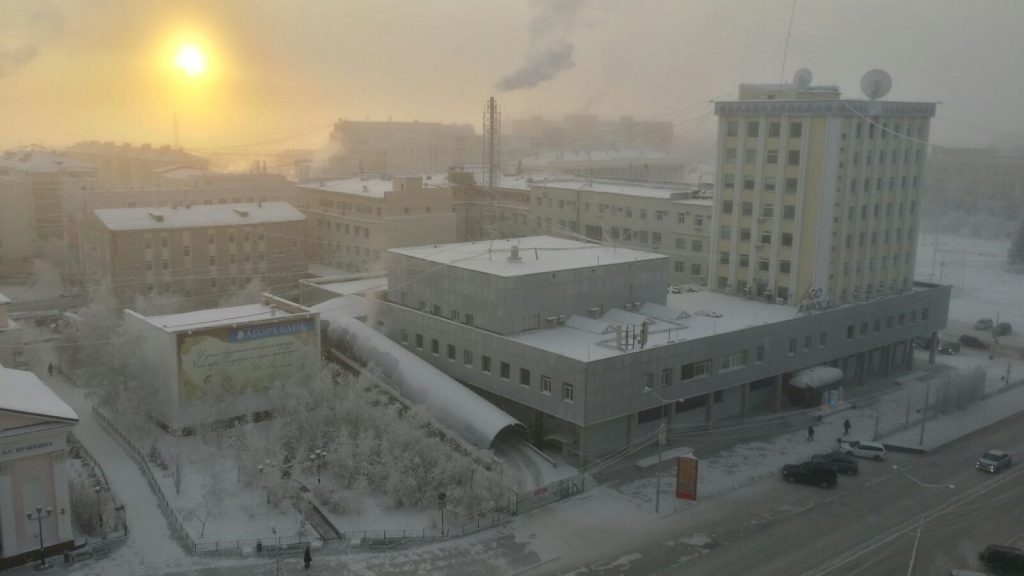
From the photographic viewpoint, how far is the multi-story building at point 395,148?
86188 mm

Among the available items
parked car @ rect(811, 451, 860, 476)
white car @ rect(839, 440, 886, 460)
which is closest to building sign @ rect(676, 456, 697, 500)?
parked car @ rect(811, 451, 860, 476)

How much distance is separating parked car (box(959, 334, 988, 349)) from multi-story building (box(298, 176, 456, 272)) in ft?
80.5

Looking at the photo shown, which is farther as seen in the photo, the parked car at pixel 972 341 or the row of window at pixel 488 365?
the parked car at pixel 972 341

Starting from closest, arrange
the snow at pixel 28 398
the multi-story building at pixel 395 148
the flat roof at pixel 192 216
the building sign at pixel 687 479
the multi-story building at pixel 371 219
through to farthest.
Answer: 1. the snow at pixel 28 398
2. the building sign at pixel 687 479
3. the flat roof at pixel 192 216
4. the multi-story building at pixel 371 219
5. the multi-story building at pixel 395 148

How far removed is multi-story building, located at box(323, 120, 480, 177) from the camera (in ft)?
283

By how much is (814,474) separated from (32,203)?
4884cm

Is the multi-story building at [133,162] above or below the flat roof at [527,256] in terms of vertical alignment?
above

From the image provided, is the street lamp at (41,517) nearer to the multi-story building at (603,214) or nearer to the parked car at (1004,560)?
the parked car at (1004,560)

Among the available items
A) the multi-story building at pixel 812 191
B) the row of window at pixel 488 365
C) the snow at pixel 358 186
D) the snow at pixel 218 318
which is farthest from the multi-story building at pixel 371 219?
the multi-story building at pixel 812 191

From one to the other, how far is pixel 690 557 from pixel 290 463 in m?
9.47

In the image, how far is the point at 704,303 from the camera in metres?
28.6

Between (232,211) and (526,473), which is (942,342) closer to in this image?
(526,473)

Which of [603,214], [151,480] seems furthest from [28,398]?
[603,214]

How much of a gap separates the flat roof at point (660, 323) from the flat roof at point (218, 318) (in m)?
7.45
